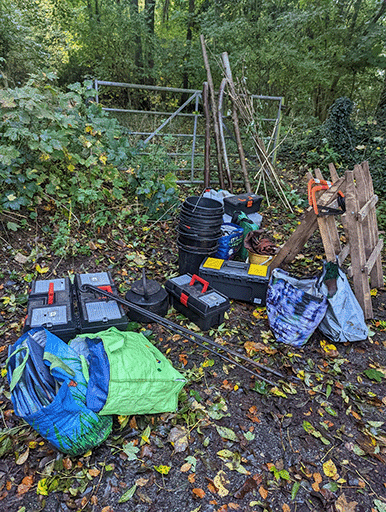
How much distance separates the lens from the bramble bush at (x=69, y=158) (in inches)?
144

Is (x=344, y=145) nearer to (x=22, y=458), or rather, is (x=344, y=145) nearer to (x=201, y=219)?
(x=201, y=219)

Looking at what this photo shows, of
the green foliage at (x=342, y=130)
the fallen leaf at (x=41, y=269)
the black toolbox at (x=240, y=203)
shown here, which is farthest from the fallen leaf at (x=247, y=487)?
the green foliage at (x=342, y=130)

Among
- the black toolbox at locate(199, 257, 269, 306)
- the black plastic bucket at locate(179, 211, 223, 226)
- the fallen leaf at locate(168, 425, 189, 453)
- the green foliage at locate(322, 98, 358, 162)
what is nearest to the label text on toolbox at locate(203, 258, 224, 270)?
the black toolbox at locate(199, 257, 269, 306)

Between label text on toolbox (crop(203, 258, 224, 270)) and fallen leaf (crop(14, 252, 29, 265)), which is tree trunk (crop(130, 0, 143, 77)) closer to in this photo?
fallen leaf (crop(14, 252, 29, 265))

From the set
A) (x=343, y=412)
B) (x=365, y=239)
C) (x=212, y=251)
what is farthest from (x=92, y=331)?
(x=365, y=239)

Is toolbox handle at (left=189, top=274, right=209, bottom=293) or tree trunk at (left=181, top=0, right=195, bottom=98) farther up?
tree trunk at (left=181, top=0, right=195, bottom=98)

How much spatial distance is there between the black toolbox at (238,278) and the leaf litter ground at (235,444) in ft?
1.28

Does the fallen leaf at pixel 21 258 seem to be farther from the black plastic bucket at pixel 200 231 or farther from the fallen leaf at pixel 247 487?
the fallen leaf at pixel 247 487

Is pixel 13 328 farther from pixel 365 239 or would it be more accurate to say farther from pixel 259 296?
pixel 365 239

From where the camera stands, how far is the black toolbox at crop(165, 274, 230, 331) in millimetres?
3057

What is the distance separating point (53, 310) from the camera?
259 centimetres

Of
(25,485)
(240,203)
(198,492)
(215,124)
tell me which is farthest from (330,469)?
(215,124)

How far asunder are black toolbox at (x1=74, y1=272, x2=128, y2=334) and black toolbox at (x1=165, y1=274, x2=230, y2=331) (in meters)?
0.69

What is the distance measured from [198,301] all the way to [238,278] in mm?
629
